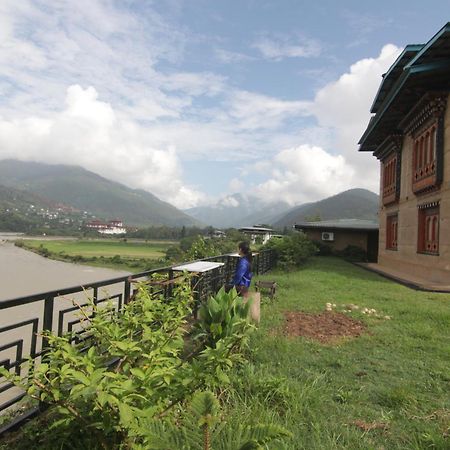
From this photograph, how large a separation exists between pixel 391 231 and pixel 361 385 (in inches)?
599

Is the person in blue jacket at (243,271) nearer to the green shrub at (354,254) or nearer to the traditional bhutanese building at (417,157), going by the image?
the traditional bhutanese building at (417,157)

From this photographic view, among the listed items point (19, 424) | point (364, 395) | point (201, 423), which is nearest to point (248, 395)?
point (364, 395)

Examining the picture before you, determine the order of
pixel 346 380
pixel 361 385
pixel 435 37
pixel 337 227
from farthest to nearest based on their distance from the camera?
1. pixel 337 227
2. pixel 435 37
3. pixel 346 380
4. pixel 361 385

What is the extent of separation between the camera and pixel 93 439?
227cm

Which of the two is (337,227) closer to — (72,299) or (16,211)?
(72,299)

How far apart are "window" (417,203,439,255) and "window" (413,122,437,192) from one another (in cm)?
73

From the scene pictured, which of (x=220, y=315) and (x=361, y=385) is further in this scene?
(x=220, y=315)

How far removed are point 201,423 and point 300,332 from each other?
15.7ft

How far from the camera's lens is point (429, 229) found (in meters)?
13.1

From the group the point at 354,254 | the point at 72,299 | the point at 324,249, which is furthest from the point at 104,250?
the point at 72,299

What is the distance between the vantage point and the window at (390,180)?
16594 mm

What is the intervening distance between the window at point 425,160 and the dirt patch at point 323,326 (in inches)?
278

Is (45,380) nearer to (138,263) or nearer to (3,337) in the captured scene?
(3,337)

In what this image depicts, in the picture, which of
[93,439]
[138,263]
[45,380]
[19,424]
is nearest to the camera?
[45,380]
